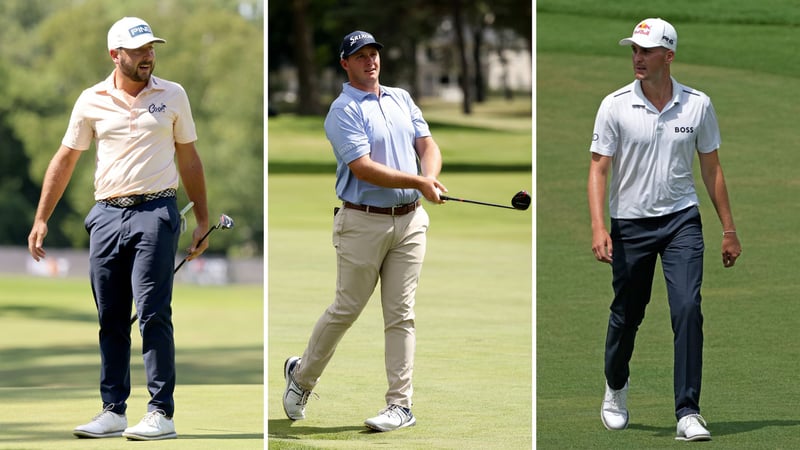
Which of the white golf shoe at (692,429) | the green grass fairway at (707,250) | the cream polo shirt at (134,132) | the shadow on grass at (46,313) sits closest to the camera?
the white golf shoe at (692,429)

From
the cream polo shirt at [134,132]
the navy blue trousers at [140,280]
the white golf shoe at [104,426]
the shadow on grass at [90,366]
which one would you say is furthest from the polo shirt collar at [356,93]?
the shadow on grass at [90,366]

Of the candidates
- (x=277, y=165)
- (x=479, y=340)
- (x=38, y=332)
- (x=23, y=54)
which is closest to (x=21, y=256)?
(x=23, y=54)

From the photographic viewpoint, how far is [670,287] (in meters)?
6.05

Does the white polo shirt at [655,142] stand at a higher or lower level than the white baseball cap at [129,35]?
lower

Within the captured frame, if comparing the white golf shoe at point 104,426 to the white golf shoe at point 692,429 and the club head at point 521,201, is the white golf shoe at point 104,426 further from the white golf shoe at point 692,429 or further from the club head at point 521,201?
the white golf shoe at point 692,429

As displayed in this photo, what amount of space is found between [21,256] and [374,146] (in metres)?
59.4

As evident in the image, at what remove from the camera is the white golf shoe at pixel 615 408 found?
627cm

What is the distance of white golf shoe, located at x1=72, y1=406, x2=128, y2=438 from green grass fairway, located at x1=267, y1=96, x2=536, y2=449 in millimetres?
621

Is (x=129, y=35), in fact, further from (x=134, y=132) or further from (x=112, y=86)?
(x=134, y=132)

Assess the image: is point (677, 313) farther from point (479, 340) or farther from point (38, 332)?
point (38, 332)

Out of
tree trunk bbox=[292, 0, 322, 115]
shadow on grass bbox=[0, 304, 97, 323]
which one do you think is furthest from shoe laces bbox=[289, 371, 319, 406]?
tree trunk bbox=[292, 0, 322, 115]

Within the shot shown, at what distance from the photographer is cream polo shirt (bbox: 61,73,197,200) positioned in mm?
6180

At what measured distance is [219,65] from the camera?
6188 cm

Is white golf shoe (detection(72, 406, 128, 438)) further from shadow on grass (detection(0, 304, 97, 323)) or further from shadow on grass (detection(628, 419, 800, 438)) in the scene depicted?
shadow on grass (detection(0, 304, 97, 323))
